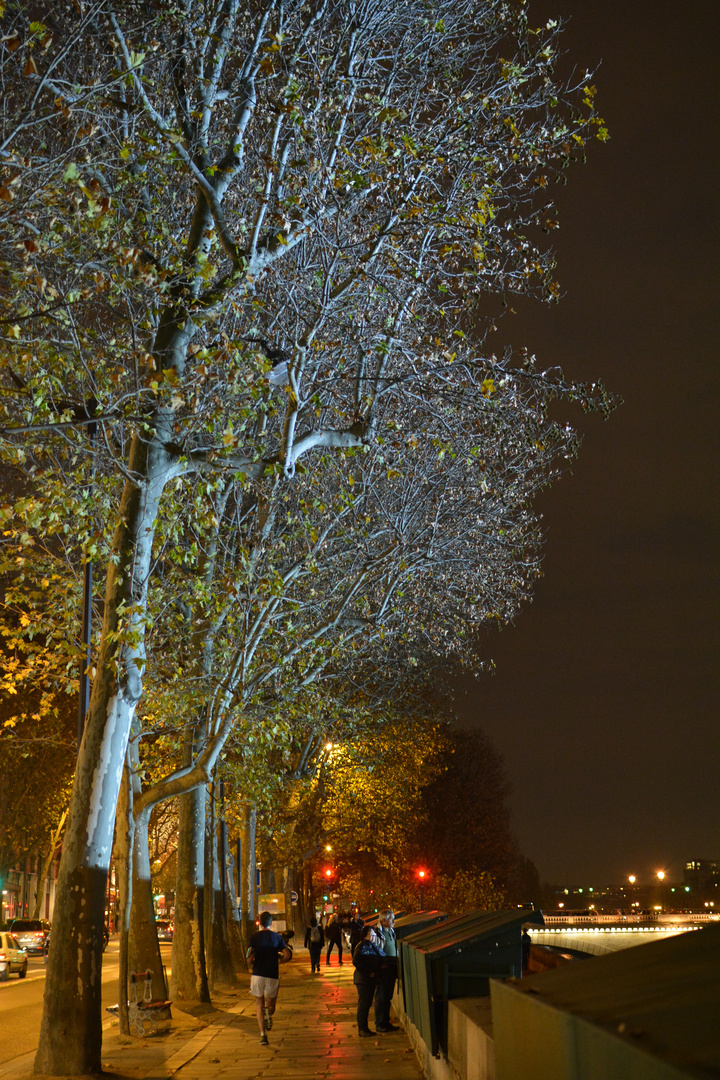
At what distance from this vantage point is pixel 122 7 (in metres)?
13.9

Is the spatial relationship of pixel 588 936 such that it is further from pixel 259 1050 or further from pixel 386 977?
pixel 259 1050

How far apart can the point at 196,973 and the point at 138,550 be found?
9.25m

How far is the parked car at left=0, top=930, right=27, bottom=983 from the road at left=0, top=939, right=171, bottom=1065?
0.92 ft

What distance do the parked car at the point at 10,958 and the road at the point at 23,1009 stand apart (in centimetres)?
28

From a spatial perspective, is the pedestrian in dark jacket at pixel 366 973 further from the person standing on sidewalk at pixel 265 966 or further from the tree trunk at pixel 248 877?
the tree trunk at pixel 248 877

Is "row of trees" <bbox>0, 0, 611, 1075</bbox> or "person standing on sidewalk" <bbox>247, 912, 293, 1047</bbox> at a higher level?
"row of trees" <bbox>0, 0, 611, 1075</bbox>

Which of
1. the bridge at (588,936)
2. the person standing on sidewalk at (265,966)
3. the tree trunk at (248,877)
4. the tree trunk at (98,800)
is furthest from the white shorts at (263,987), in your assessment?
the tree trunk at (248,877)

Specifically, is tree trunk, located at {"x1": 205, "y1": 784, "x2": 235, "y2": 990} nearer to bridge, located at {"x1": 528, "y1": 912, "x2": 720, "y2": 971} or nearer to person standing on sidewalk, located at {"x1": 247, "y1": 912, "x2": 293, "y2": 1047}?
bridge, located at {"x1": 528, "y1": 912, "x2": 720, "y2": 971}

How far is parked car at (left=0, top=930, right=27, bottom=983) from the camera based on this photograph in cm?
3169

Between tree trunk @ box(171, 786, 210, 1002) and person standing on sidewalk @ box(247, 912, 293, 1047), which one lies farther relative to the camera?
tree trunk @ box(171, 786, 210, 1002)

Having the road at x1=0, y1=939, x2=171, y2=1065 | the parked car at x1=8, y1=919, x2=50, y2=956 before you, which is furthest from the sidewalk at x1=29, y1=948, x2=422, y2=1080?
the parked car at x1=8, y1=919, x2=50, y2=956

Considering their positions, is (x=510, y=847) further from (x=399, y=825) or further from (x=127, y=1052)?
(x=127, y=1052)

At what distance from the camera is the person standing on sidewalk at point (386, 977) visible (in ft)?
49.6

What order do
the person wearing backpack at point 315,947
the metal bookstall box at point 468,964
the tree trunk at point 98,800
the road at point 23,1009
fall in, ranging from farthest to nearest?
1. the person wearing backpack at point 315,947
2. the road at point 23,1009
3. the tree trunk at point 98,800
4. the metal bookstall box at point 468,964
